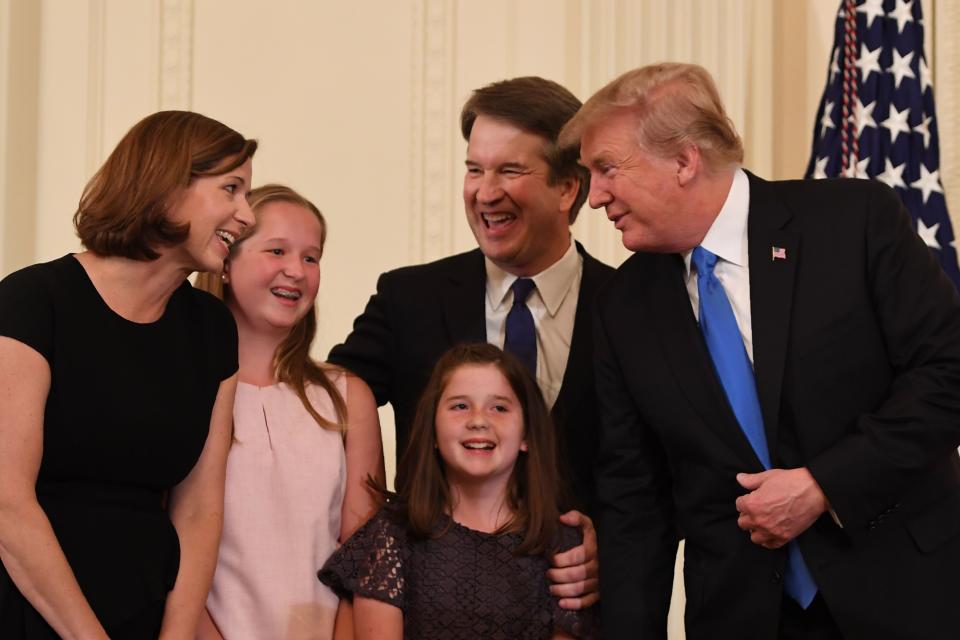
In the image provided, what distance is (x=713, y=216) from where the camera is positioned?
2.82 metres

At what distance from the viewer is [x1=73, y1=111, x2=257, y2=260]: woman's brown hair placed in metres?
2.53

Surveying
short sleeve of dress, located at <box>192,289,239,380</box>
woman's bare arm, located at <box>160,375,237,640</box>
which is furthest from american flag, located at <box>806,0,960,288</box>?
woman's bare arm, located at <box>160,375,237,640</box>

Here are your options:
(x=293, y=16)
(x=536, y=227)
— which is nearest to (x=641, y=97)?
(x=536, y=227)

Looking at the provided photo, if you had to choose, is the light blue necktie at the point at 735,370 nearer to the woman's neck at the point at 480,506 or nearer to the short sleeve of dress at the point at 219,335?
the woman's neck at the point at 480,506

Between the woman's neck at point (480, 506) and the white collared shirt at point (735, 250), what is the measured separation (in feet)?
2.17

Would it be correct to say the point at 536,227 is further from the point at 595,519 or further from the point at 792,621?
the point at 792,621

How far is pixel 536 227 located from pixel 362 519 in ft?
2.88

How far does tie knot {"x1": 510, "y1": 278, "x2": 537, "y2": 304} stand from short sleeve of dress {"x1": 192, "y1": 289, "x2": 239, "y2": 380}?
802 mm

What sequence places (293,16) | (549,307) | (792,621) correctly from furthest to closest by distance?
(293,16)
(549,307)
(792,621)

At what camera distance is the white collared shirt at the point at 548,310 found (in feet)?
11.0

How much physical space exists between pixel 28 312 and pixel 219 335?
481mm

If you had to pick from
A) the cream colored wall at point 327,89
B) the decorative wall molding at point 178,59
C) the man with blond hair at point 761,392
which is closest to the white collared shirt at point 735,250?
the man with blond hair at point 761,392

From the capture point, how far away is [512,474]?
3166 mm

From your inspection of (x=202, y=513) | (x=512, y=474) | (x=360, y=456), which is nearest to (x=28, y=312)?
(x=202, y=513)
